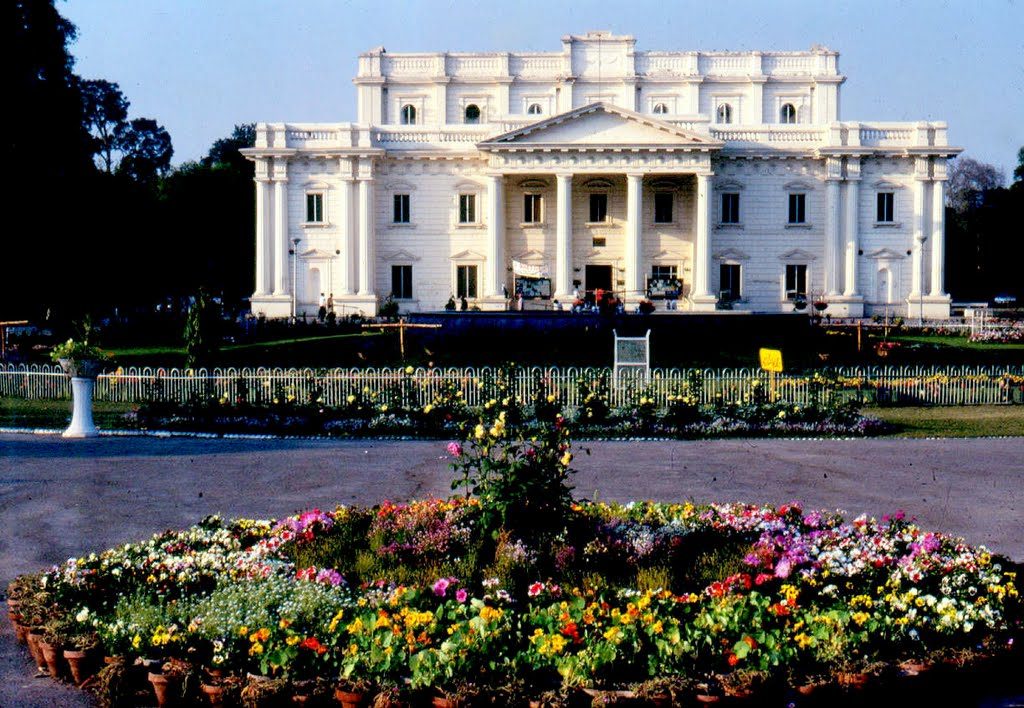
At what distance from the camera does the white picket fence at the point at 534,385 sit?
24750mm

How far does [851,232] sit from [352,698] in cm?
5514

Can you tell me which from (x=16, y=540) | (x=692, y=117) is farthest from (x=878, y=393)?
(x=692, y=117)

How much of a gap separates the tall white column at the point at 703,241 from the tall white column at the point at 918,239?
10.6 metres

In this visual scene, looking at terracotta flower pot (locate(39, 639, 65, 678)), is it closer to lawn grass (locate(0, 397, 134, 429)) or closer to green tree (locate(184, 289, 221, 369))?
lawn grass (locate(0, 397, 134, 429))

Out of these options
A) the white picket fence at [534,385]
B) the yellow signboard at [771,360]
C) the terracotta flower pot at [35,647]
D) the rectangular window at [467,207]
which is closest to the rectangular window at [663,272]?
the rectangular window at [467,207]

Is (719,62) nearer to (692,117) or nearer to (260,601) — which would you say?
(692,117)

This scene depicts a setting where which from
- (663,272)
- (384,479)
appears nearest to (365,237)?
(663,272)

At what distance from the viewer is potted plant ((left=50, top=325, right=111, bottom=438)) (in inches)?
874

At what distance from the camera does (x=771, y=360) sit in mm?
27656

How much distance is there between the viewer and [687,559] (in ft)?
33.4

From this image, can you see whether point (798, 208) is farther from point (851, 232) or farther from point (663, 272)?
point (663, 272)

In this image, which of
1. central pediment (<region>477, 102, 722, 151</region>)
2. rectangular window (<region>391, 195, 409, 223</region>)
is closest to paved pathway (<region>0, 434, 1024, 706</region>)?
central pediment (<region>477, 102, 722, 151</region>)

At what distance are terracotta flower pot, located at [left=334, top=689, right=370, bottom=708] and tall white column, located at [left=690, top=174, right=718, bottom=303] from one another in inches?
1981

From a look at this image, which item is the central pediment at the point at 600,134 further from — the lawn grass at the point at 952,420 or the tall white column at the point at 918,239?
the lawn grass at the point at 952,420
